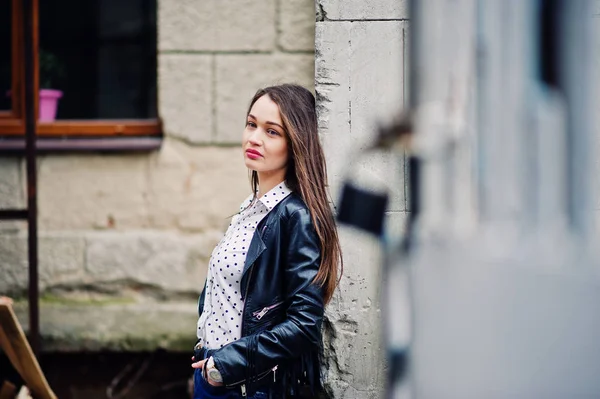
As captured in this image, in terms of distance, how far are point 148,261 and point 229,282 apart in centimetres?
190

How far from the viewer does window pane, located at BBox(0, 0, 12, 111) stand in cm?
456

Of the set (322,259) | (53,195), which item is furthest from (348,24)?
(53,195)

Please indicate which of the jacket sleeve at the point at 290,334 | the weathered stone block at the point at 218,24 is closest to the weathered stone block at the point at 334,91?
the weathered stone block at the point at 218,24

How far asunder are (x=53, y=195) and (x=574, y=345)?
12.2ft

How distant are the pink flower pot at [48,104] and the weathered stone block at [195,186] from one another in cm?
71

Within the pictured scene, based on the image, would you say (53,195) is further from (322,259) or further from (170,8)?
(322,259)

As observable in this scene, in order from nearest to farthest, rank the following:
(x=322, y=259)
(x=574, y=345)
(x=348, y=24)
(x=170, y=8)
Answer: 1. (x=574, y=345)
2. (x=322, y=259)
3. (x=348, y=24)
4. (x=170, y=8)

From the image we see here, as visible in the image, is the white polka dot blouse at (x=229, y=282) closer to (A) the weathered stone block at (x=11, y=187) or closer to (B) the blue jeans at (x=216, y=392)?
(B) the blue jeans at (x=216, y=392)

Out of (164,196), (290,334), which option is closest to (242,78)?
(164,196)

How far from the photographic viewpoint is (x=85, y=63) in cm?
461

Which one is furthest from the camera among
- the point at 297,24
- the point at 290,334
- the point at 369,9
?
the point at 297,24

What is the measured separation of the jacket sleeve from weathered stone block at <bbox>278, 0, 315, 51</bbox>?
202 cm

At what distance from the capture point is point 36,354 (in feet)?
13.2

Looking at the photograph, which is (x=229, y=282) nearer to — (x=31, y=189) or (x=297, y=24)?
(x=31, y=189)
